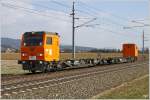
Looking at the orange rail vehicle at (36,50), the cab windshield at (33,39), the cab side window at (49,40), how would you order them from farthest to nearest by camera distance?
the cab side window at (49,40) < the cab windshield at (33,39) < the orange rail vehicle at (36,50)

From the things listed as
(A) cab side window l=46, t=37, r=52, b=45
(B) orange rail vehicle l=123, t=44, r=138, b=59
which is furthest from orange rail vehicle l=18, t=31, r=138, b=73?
(B) orange rail vehicle l=123, t=44, r=138, b=59

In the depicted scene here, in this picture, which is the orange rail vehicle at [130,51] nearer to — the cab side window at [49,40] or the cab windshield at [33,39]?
the cab side window at [49,40]

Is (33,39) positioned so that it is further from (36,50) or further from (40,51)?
(40,51)

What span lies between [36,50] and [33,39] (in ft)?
2.88

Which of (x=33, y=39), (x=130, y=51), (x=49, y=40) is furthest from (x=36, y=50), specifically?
(x=130, y=51)

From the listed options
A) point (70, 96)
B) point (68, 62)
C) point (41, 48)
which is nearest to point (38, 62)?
point (41, 48)

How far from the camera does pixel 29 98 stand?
12.9 meters

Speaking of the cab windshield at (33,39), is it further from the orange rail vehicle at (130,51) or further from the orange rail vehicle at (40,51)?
the orange rail vehicle at (130,51)

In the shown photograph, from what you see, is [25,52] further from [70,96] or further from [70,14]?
[70,14]

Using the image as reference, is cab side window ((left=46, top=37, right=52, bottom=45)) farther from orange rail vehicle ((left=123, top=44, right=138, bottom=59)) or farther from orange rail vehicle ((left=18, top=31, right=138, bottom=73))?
orange rail vehicle ((left=123, top=44, right=138, bottom=59))

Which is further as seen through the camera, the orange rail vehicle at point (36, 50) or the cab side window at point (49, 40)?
the cab side window at point (49, 40)

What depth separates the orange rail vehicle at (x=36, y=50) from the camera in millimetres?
27047

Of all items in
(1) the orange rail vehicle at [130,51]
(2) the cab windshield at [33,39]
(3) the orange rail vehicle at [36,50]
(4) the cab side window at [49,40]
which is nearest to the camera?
(3) the orange rail vehicle at [36,50]

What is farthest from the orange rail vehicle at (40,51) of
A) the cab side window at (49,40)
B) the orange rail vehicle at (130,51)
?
the orange rail vehicle at (130,51)
